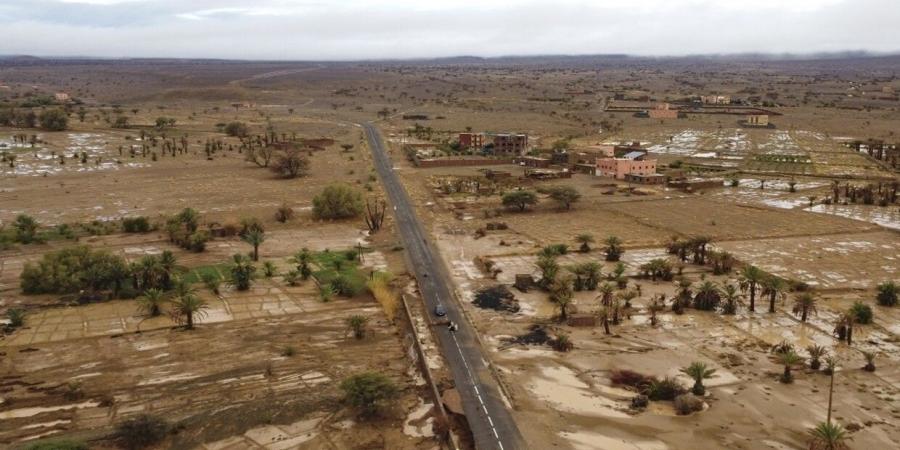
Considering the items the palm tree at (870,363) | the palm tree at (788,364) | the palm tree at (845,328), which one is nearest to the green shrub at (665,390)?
the palm tree at (788,364)

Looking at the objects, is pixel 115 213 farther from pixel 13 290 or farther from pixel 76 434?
pixel 76 434

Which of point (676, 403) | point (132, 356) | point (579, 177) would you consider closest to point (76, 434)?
point (132, 356)

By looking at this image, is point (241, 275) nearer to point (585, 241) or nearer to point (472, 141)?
point (585, 241)

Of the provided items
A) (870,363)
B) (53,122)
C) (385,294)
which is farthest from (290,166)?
(870,363)

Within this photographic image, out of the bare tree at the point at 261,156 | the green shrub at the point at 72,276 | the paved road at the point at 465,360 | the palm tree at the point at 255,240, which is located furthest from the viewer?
the bare tree at the point at 261,156

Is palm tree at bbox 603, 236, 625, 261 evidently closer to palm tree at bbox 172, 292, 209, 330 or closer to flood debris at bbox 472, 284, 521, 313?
flood debris at bbox 472, 284, 521, 313

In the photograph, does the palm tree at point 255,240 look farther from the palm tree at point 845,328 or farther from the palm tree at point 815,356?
the palm tree at point 845,328
